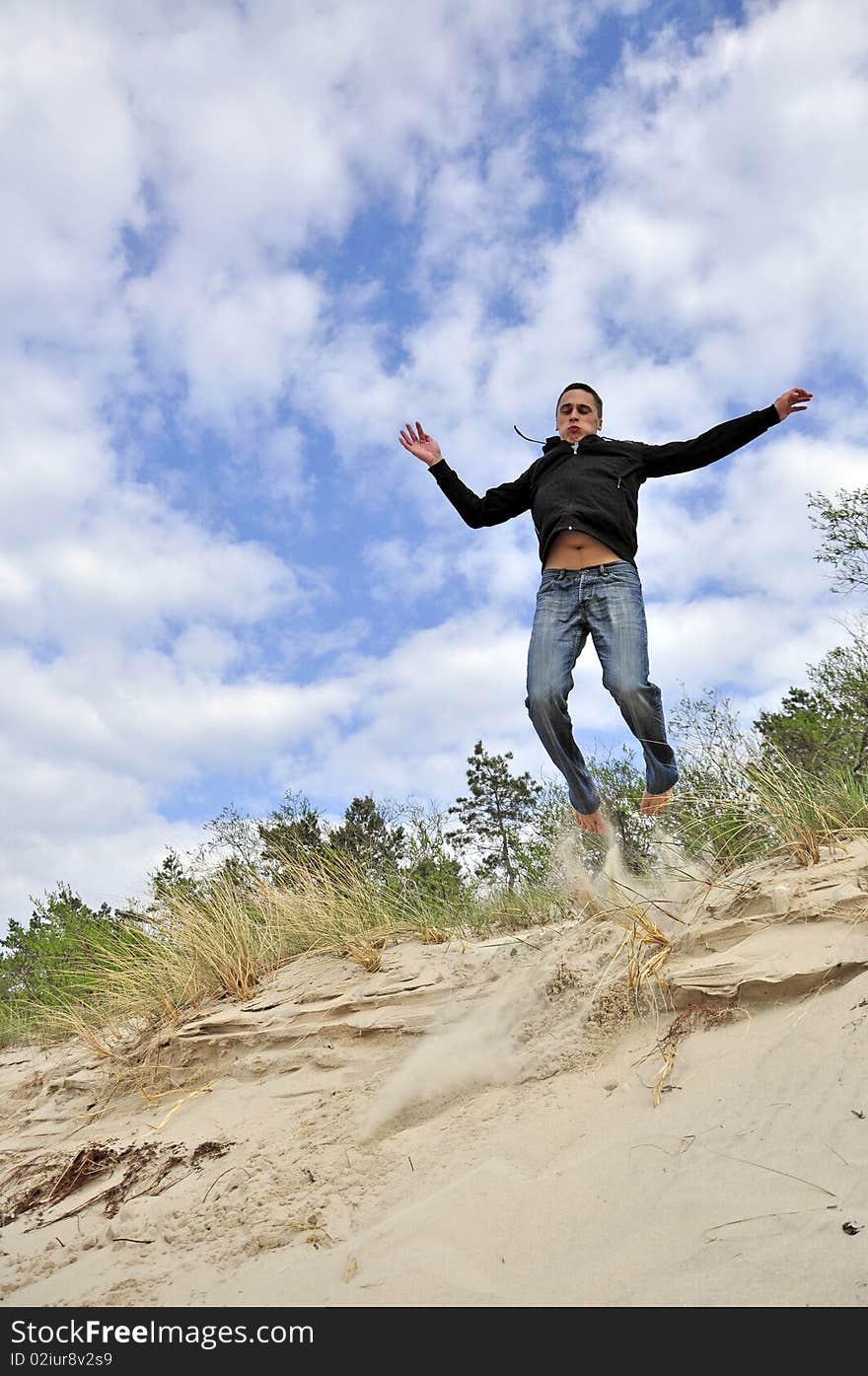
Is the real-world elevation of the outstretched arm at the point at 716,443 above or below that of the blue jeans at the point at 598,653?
above

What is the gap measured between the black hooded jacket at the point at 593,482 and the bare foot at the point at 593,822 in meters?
1.26

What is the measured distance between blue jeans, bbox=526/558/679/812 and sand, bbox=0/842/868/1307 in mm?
683

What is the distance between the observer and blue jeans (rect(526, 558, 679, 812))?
451 cm

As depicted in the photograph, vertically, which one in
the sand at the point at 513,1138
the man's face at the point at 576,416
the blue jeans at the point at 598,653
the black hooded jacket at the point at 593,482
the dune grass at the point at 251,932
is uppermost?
the man's face at the point at 576,416

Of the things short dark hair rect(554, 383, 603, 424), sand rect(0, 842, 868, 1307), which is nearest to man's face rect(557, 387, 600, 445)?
short dark hair rect(554, 383, 603, 424)

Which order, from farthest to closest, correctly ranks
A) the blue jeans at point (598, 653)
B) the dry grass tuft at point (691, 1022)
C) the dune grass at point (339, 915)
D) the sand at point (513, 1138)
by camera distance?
the blue jeans at point (598, 653)
the dune grass at point (339, 915)
the dry grass tuft at point (691, 1022)
the sand at point (513, 1138)

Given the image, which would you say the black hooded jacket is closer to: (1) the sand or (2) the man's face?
(2) the man's face

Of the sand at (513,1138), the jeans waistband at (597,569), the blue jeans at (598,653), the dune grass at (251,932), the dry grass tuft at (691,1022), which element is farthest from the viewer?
the dune grass at (251,932)

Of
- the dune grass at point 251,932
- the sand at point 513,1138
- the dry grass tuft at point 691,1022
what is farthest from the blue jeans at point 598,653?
the dry grass tuft at point 691,1022

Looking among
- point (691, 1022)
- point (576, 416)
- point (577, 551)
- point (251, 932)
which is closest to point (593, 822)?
point (577, 551)

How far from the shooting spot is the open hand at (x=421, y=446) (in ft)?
17.3

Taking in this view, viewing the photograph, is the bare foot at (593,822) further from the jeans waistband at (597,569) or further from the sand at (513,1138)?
the jeans waistband at (597,569)

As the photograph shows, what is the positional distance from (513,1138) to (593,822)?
1.93m
